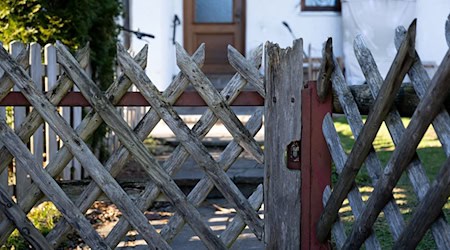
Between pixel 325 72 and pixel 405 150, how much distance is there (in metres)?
0.72

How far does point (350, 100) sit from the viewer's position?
3.16 m

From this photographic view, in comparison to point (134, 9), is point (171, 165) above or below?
above

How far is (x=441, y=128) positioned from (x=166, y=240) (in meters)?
1.57

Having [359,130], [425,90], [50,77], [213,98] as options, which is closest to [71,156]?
[213,98]

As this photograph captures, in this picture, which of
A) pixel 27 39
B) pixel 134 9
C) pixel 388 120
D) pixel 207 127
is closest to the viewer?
pixel 388 120

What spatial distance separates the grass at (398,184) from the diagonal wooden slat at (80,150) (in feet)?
6.12

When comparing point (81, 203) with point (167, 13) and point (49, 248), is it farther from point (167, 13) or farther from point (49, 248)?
point (167, 13)

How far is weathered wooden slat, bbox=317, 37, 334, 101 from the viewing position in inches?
123

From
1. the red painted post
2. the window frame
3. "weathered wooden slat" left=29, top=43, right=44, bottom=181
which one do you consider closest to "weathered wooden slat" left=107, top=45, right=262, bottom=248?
the red painted post

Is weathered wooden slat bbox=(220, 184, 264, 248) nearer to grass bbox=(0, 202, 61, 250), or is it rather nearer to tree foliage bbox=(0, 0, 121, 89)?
grass bbox=(0, 202, 61, 250)

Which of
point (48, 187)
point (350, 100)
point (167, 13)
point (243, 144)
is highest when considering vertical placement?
point (350, 100)

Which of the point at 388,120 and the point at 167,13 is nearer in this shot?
the point at 388,120

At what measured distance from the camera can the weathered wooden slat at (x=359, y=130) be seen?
2816 millimetres

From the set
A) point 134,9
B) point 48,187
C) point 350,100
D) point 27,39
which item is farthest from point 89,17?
point 134,9
